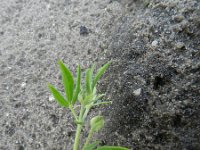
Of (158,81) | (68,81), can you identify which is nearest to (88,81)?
(68,81)

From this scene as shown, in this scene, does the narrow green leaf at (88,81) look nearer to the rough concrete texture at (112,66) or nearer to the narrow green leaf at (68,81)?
the narrow green leaf at (68,81)

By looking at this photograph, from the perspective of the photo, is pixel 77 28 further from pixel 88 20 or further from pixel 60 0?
pixel 60 0

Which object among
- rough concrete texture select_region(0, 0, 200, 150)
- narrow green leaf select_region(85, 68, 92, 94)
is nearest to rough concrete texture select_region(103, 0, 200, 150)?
rough concrete texture select_region(0, 0, 200, 150)

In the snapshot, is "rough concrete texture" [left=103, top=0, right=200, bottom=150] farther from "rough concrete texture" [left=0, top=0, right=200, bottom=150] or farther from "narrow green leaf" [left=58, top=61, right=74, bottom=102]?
"narrow green leaf" [left=58, top=61, right=74, bottom=102]

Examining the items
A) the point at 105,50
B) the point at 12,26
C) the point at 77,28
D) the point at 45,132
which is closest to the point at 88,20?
the point at 77,28

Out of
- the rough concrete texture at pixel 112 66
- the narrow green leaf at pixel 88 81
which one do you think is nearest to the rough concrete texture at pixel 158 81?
the rough concrete texture at pixel 112 66

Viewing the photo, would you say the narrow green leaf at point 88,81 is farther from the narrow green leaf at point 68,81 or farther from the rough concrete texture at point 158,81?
the rough concrete texture at point 158,81

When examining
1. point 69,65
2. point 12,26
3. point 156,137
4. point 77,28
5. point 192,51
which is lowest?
point 156,137

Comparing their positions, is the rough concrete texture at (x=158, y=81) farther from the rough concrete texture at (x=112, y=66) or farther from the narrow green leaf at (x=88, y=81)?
the narrow green leaf at (x=88, y=81)

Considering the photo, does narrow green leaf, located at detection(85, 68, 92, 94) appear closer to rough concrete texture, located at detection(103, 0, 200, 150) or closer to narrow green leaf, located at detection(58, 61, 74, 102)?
narrow green leaf, located at detection(58, 61, 74, 102)
